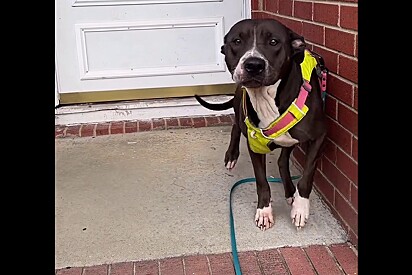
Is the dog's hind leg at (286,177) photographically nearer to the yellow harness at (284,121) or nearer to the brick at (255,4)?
the yellow harness at (284,121)

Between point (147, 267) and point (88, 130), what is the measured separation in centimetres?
221

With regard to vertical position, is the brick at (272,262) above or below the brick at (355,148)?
below

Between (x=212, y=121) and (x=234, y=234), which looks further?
(x=212, y=121)

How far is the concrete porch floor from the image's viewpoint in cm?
271

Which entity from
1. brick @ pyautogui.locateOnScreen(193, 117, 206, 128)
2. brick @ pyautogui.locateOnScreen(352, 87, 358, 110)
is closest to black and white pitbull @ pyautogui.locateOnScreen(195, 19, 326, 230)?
brick @ pyautogui.locateOnScreen(352, 87, 358, 110)

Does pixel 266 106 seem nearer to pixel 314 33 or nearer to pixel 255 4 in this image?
pixel 314 33

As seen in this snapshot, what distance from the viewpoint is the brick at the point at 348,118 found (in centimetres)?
262

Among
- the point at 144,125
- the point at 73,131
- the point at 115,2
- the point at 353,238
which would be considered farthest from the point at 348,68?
the point at 73,131

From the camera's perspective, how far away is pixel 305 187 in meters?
2.77

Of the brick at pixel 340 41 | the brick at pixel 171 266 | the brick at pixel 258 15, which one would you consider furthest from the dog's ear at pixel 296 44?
the brick at pixel 258 15

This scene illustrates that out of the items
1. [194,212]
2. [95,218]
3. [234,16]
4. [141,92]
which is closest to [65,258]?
[95,218]

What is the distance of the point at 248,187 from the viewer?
11.1ft

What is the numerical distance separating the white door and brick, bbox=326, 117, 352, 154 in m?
1.85

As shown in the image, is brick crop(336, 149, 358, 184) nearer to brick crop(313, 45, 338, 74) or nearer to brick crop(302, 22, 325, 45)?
brick crop(313, 45, 338, 74)
